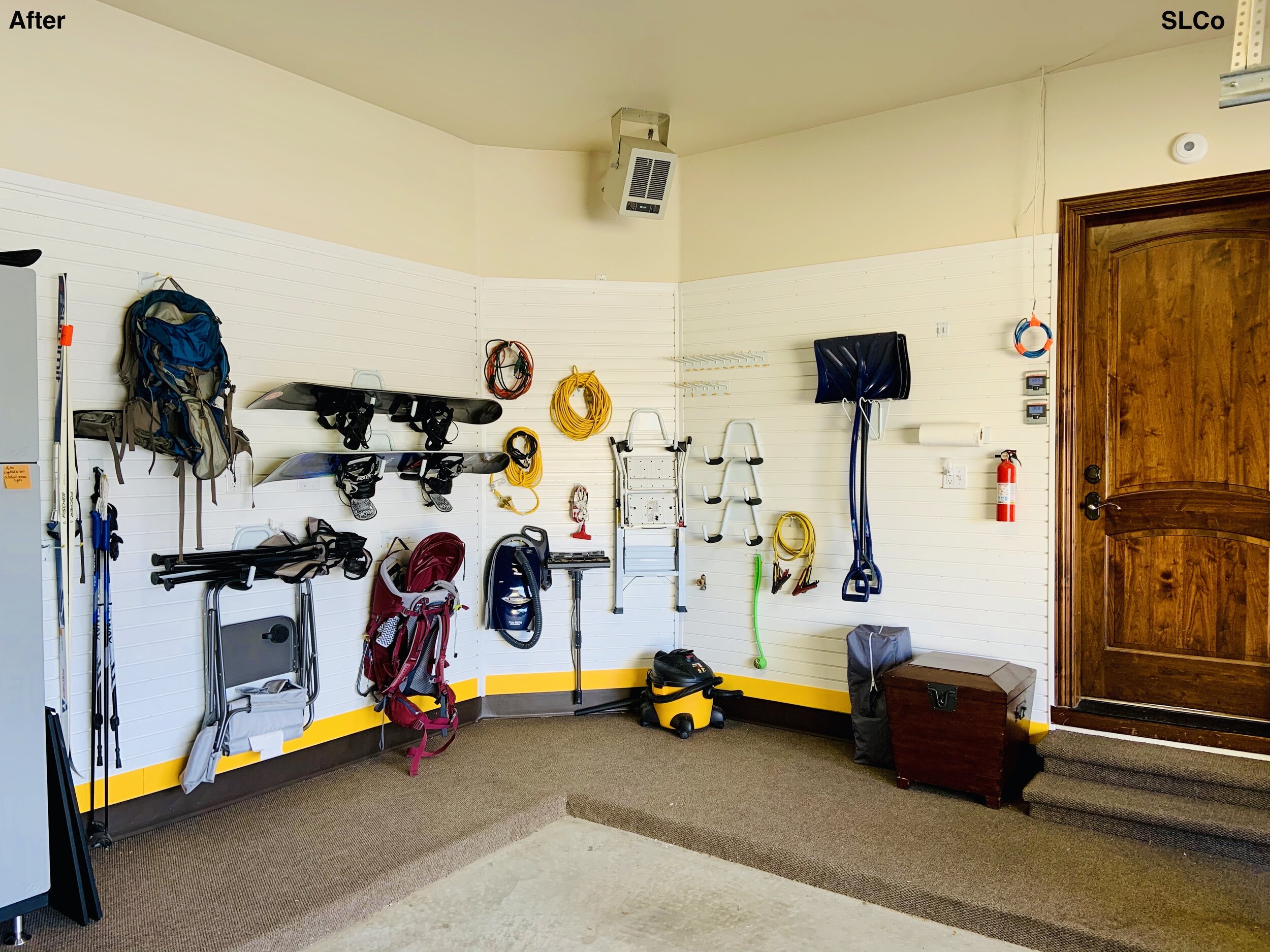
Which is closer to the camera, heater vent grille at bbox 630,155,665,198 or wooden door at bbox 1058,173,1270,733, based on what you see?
wooden door at bbox 1058,173,1270,733

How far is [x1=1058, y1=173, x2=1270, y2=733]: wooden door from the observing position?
154 inches

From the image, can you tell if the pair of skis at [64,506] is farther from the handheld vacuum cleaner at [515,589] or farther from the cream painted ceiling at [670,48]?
the handheld vacuum cleaner at [515,589]

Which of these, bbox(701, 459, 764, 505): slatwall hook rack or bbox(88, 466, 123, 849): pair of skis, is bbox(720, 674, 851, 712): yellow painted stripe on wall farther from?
bbox(88, 466, 123, 849): pair of skis

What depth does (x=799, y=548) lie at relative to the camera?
5031 mm

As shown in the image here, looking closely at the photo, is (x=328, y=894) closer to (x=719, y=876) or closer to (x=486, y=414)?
(x=719, y=876)

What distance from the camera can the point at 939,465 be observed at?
456 centimetres

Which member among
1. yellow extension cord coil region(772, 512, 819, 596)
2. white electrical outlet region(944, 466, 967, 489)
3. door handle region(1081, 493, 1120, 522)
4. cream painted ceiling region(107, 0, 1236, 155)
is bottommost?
yellow extension cord coil region(772, 512, 819, 596)

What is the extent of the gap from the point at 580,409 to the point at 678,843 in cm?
265

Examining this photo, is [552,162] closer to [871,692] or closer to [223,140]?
Result: [223,140]

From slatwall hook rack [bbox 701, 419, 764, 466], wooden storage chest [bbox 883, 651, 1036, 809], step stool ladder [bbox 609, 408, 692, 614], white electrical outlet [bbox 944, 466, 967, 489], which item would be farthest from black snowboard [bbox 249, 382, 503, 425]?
wooden storage chest [bbox 883, 651, 1036, 809]

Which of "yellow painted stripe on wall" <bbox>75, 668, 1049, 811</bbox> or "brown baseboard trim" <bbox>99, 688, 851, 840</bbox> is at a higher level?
"yellow painted stripe on wall" <bbox>75, 668, 1049, 811</bbox>

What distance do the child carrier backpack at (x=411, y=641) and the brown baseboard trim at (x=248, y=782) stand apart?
0.17 meters

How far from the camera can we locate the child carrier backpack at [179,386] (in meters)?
3.53

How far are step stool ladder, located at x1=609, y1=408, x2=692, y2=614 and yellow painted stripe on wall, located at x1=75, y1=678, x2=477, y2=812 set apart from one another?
1.33 m
